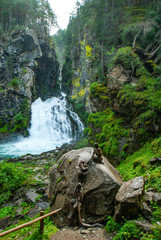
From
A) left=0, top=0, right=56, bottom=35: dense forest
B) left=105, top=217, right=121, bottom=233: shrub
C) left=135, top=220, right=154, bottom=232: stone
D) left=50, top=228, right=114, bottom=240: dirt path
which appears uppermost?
left=0, top=0, right=56, bottom=35: dense forest

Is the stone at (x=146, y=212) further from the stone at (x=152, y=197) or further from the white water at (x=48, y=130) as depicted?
the white water at (x=48, y=130)

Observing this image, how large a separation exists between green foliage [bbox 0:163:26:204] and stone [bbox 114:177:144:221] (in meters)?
7.33

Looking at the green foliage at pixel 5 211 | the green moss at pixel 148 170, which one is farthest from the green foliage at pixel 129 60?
the green foliage at pixel 5 211

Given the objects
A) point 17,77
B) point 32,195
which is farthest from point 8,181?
point 17,77

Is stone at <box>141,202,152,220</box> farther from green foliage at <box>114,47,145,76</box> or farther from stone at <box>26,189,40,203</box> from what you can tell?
green foliage at <box>114,47,145,76</box>

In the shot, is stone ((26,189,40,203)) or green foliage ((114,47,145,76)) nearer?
stone ((26,189,40,203))

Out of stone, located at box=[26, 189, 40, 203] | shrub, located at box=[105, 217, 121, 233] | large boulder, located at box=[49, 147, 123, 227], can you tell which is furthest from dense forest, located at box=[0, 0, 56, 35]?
shrub, located at box=[105, 217, 121, 233]

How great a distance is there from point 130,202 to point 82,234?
4.98ft

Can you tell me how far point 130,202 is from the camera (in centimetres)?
320

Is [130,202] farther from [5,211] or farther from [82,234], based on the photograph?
[5,211]

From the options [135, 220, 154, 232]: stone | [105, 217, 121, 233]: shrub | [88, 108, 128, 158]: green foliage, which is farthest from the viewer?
[88, 108, 128, 158]: green foliage

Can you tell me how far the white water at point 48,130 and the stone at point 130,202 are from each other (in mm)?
16607

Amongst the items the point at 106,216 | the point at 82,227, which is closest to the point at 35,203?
the point at 82,227

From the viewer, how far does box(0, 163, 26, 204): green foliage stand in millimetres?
8305
